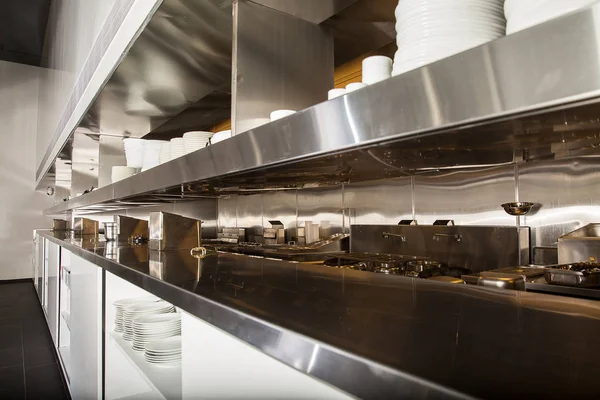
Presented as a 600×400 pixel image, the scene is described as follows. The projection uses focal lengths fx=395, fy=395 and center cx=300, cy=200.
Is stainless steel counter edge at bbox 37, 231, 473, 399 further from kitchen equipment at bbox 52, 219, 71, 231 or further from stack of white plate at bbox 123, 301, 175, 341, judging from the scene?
kitchen equipment at bbox 52, 219, 71, 231

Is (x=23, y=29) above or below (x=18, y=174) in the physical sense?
above

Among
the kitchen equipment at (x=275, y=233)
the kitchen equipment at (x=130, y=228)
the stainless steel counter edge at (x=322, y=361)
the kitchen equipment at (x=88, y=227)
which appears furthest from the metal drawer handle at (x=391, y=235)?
the kitchen equipment at (x=88, y=227)

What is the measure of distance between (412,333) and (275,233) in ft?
11.5

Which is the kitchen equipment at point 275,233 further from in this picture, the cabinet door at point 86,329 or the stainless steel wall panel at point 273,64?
the stainless steel wall panel at point 273,64

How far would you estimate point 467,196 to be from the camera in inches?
102

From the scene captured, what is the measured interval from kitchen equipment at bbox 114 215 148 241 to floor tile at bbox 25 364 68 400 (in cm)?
128

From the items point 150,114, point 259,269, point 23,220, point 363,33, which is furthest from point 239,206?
point 23,220

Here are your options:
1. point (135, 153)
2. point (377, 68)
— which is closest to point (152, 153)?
point (135, 153)

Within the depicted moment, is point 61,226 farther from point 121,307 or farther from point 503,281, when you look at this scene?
point 503,281

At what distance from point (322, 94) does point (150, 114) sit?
2.07 metres

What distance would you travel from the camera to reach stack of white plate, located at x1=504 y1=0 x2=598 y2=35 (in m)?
0.47

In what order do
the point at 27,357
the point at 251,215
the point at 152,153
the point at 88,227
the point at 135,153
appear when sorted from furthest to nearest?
the point at 88,227, the point at 251,215, the point at 27,357, the point at 135,153, the point at 152,153

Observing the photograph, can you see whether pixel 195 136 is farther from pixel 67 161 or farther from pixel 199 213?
pixel 67 161

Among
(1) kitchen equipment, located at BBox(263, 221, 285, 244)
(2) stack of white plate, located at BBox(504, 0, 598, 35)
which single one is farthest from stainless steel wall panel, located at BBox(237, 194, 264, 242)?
(2) stack of white plate, located at BBox(504, 0, 598, 35)
